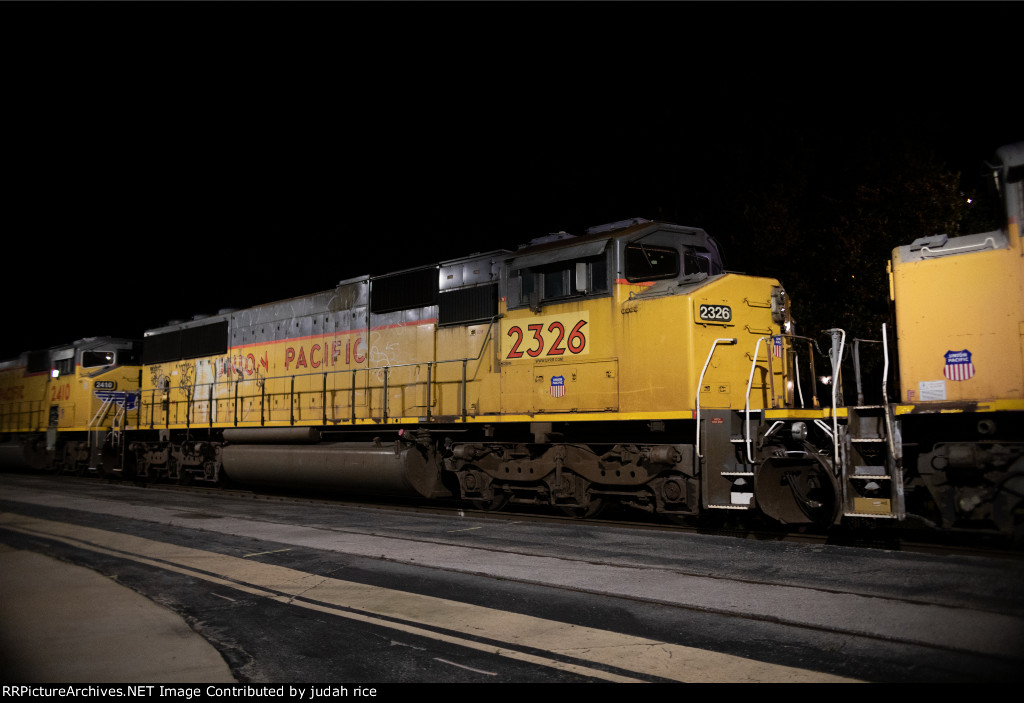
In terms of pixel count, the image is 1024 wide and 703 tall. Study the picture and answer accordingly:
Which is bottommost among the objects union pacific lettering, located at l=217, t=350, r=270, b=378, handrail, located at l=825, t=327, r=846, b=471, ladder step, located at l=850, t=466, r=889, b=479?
ladder step, located at l=850, t=466, r=889, b=479

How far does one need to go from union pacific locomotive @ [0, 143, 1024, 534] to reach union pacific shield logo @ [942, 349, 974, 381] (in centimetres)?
2

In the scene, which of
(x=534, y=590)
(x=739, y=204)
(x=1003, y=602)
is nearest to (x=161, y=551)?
(x=534, y=590)

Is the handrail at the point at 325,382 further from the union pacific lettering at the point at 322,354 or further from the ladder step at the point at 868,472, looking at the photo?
the ladder step at the point at 868,472

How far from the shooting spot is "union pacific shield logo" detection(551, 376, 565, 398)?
9.94m

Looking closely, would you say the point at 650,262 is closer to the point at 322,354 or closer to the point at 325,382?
the point at 325,382

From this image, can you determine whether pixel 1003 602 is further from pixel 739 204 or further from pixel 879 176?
pixel 739 204

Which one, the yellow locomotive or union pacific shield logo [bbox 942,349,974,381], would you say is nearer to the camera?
union pacific shield logo [bbox 942,349,974,381]

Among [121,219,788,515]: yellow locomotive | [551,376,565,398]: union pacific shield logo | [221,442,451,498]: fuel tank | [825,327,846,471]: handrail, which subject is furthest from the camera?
[221,442,451,498]: fuel tank

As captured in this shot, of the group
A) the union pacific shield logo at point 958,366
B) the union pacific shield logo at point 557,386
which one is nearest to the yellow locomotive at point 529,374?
the union pacific shield logo at point 557,386

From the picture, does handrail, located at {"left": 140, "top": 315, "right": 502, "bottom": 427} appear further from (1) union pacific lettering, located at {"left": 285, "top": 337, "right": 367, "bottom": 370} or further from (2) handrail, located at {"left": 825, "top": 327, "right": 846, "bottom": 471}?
(2) handrail, located at {"left": 825, "top": 327, "right": 846, "bottom": 471}

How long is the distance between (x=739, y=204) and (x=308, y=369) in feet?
30.6

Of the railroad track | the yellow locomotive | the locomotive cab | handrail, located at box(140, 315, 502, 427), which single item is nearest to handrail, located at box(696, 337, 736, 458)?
the yellow locomotive

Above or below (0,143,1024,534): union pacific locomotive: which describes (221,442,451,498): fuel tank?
below

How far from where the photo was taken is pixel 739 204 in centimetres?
1526
